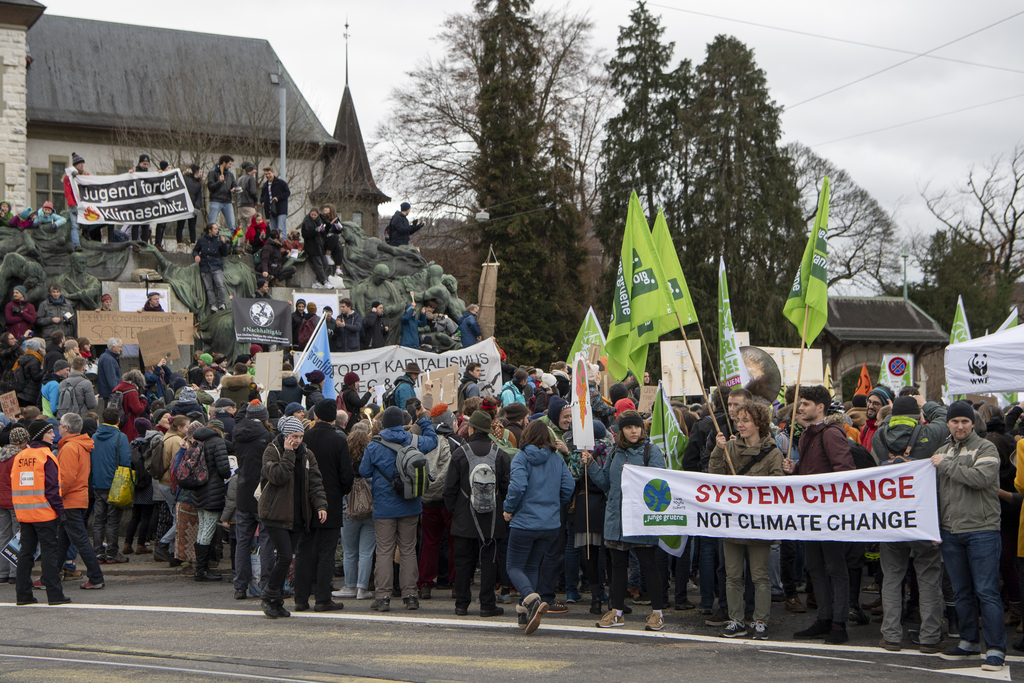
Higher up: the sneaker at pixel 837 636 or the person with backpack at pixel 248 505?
the person with backpack at pixel 248 505

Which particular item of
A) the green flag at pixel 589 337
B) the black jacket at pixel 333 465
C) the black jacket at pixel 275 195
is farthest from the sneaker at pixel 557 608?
the black jacket at pixel 275 195

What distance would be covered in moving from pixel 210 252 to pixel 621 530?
14.8 metres

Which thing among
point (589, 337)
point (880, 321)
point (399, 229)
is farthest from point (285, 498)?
point (880, 321)

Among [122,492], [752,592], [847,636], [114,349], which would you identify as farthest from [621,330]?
[114,349]

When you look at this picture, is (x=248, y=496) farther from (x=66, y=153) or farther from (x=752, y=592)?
(x=66, y=153)

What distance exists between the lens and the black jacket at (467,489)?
9297mm

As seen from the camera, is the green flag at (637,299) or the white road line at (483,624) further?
the green flag at (637,299)

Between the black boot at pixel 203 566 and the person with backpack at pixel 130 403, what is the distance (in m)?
2.49

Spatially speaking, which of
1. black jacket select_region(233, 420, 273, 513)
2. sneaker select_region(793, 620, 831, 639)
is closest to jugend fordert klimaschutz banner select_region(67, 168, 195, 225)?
black jacket select_region(233, 420, 273, 513)

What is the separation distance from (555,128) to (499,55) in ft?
12.4

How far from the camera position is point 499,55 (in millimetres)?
41781

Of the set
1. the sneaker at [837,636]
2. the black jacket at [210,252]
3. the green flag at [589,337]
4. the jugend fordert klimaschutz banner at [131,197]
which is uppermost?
the jugend fordert klimaschutz banner at [131,197]

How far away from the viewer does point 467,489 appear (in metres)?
9.35

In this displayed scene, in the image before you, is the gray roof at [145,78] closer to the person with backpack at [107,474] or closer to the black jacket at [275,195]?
the black jacket at [275,195]
